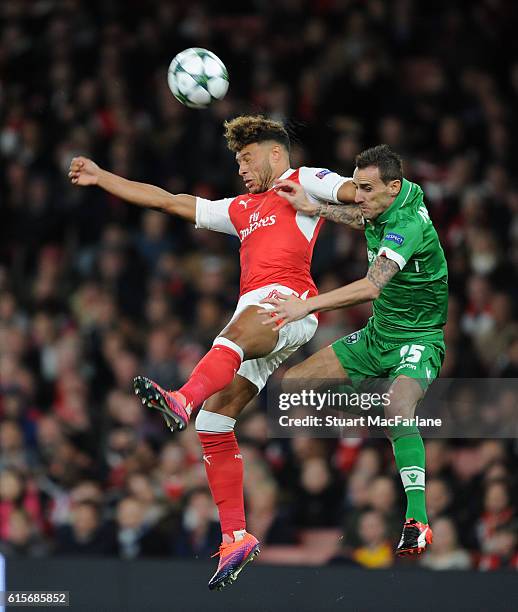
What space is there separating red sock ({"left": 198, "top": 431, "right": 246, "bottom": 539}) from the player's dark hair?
66.9 inches

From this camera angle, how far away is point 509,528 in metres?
8.84

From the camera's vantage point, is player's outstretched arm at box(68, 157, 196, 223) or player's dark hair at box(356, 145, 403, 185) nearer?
player's dark hair at box(356, 145, 403, 185)

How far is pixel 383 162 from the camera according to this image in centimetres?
705

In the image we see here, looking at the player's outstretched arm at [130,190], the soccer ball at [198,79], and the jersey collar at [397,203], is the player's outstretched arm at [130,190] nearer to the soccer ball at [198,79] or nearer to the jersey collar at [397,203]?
the soccer ball at [198,79]

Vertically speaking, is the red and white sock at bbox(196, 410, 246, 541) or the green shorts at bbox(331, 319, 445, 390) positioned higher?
the green shorts at bbox(331, 319, 445, 390)

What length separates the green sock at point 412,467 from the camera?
709 cm

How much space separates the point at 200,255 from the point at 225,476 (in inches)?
179

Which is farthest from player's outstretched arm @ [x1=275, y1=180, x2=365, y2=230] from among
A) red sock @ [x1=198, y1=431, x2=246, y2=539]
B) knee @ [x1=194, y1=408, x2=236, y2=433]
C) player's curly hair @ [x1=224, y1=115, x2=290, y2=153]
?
red sock @ [x1=198, y1=431, x2=246, y2=539]

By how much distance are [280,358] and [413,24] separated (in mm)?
6668

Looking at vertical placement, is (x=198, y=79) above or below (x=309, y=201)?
above

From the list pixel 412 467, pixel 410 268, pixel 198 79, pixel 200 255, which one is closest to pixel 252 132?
pixel 198 79

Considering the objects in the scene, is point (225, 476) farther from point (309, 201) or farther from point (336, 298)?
point (309, 201)

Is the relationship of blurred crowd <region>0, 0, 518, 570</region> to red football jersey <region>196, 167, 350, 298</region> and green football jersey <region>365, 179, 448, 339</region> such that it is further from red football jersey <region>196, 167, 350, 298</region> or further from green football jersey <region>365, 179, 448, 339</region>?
green football jersey <region>365, 179, 448, 339</region>

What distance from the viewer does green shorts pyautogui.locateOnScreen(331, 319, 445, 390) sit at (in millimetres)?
7266
